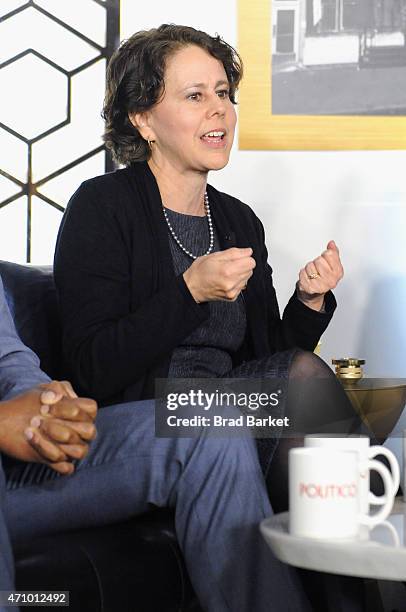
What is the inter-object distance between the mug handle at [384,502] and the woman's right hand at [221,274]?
1.96 ft

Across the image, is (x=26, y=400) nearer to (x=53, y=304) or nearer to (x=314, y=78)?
(x=53, y=304)

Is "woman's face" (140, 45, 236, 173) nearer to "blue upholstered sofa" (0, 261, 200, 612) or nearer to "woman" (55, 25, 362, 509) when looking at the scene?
"woman" (55, 25, 362, 509)

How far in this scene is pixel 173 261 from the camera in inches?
75.7

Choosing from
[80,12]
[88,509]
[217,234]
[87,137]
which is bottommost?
[88,509]

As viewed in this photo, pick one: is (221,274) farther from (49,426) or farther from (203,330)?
(49,426)

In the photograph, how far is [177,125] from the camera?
1989mm

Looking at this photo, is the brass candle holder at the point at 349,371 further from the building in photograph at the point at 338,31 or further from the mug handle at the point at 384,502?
the mug handle at the point at 384,502

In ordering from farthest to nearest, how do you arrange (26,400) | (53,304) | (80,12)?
(80,12) → (53,304) → (26,400)

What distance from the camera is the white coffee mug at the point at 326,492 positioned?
1.00 m

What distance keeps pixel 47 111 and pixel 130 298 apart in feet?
3.41

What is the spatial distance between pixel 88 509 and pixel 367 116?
159 centimetres

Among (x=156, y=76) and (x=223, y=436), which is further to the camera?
(x=156, y=76)

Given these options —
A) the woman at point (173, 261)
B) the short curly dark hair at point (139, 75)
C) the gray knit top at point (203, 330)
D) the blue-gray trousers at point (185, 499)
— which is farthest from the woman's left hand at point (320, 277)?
the blue-gray trousers at point (185, 499)

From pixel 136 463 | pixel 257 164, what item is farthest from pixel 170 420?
pixel 257 164
